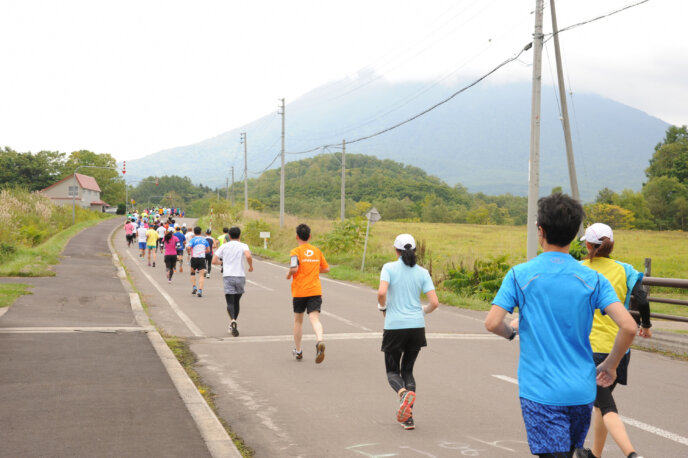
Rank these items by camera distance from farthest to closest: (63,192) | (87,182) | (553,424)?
(87,182) → (63,192) → (553,424)

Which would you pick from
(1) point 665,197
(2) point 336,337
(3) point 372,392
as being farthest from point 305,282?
(1) point 665,197

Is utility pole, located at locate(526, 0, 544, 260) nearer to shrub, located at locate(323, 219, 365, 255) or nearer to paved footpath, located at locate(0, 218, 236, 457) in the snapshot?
paved footpath, located at locate(0, 218, 236, 457)

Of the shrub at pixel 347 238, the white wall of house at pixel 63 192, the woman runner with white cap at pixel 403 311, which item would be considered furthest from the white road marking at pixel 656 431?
the white wall of house at pixel 63 192

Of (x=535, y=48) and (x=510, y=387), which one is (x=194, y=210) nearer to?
(x=535, y=48)

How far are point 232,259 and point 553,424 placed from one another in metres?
8.04

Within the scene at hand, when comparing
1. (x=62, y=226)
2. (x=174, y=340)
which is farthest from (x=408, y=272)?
(x=62, y=226)

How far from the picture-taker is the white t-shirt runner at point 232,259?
418 inches

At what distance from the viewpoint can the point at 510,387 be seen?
24.3 ft

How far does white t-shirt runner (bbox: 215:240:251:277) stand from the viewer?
1061 cm

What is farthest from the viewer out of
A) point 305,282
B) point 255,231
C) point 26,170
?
point 26,170

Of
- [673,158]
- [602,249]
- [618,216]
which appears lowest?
[602,249]

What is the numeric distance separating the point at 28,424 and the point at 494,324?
3963mm

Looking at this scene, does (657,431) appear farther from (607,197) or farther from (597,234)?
(607,197)

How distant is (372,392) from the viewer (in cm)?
705
